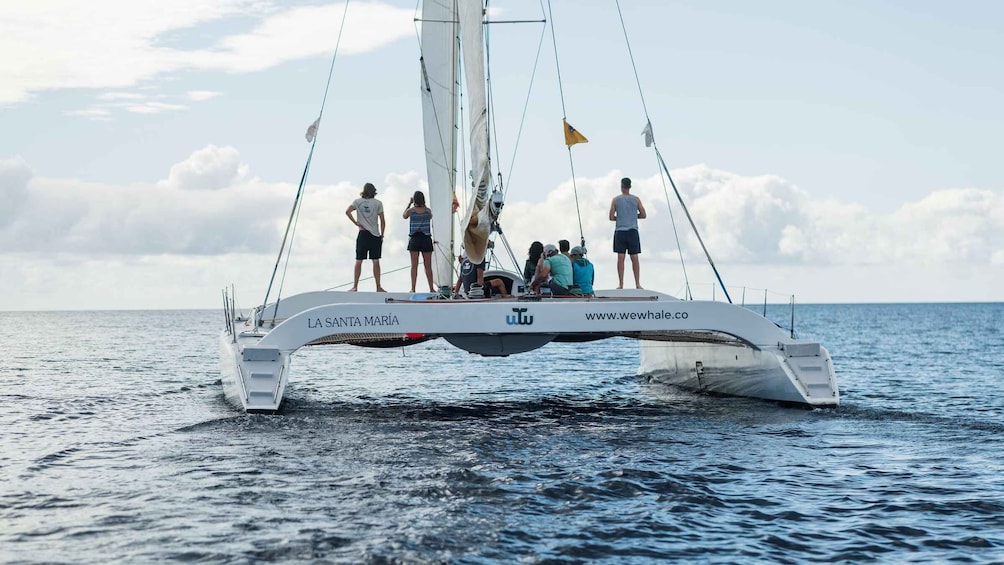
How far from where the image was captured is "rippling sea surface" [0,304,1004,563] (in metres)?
6.15

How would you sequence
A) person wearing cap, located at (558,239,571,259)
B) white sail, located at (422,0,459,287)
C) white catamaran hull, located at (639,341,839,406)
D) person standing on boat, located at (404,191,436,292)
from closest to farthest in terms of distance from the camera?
white catamaran hull, located at (639,341,839,406) < person wearing cap, located at (558,239,571,259) < person standing on boat, located at (404,191,436,292) < white sail, located at (422,0,459,287)

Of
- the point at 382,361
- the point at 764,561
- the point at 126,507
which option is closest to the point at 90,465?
the point at 126,507

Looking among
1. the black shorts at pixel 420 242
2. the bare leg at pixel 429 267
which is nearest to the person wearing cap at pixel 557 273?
the black shorts at pixel 420 242

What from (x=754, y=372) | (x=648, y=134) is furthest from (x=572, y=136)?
(x=754, y=372)

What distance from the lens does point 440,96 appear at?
52.7ft

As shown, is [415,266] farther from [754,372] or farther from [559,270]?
[754,372]

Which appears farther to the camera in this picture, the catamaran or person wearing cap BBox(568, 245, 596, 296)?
person wearing cap BBox(568, 245, 596, 296)

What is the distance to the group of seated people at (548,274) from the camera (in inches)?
527

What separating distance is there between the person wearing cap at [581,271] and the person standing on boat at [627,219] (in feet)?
2.67

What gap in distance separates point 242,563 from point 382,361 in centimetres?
2311

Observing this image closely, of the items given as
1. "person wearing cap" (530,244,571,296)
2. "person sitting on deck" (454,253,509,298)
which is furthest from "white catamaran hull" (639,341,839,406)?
"person sitting on deck" (454,253,509,298)

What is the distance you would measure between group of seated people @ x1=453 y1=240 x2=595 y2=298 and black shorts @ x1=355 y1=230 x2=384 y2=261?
4.29 feet

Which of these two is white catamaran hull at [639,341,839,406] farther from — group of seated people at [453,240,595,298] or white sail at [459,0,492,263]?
white sail at [459,0,492,263]

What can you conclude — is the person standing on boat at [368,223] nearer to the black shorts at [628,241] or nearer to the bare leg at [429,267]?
the bare leg at [429,267]
